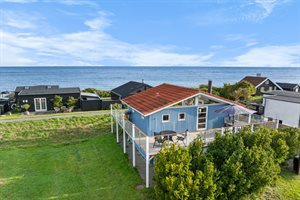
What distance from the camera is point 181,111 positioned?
13.1 meters

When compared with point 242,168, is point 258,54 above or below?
above

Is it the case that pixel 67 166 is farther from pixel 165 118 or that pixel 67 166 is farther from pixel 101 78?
pixel 101 78

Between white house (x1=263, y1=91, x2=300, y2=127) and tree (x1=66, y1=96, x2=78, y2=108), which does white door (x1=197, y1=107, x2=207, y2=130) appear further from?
tree (x1=66, y1=96, x2=78, y2=108)

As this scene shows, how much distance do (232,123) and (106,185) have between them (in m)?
8.81

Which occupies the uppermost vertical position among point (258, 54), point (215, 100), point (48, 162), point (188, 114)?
point (258, 54)

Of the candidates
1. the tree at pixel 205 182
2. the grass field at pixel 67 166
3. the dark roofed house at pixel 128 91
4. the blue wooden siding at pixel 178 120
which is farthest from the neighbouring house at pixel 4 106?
the tree at pixel 205 182

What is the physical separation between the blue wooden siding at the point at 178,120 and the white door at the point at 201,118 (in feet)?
0.75

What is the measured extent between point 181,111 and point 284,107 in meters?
12.5

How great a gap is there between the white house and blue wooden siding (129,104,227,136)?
8.95m

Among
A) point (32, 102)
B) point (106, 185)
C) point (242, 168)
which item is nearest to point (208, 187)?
point (242, 168)

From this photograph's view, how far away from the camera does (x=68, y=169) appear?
12.9 meters

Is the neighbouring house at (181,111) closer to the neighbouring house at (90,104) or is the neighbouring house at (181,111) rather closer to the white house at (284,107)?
A: the white house at (284,107)

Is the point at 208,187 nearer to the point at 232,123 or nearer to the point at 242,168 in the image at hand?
the point at 242,168

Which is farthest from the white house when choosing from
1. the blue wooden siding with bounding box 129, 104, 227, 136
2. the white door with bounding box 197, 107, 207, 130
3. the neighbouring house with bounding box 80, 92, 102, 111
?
the neighbouring house with bounding box 80, 92, 102, 111
